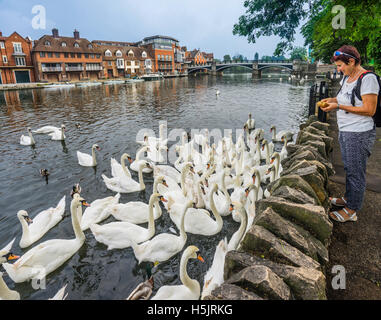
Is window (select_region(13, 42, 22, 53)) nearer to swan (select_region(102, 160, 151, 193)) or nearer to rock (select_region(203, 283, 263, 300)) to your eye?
swan (select_region(102, 160, 151, 193))

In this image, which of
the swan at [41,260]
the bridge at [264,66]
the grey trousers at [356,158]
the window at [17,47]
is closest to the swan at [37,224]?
the swan at [41,260]

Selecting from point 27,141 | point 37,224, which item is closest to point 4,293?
point 37,224

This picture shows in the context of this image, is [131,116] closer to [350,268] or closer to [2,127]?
[2,127]

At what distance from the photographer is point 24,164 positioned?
976 centimetres

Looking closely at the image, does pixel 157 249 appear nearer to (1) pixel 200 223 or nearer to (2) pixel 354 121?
(1) pixel 200 223

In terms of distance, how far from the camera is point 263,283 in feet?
7.06

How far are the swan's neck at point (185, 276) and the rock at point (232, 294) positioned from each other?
1.40 metres

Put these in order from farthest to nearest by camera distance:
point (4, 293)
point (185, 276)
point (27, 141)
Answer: point (27, 141), point (4, 293), point (185, 276)

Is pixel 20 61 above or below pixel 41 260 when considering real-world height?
above

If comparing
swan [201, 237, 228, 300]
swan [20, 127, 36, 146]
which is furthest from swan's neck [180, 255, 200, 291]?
swan [20, 127, 36, 146]

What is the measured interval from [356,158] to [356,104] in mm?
736

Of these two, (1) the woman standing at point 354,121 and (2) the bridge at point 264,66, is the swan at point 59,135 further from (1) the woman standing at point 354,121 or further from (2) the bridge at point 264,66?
(2) the bridge at point 264,66

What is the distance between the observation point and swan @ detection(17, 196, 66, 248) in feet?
17.1
